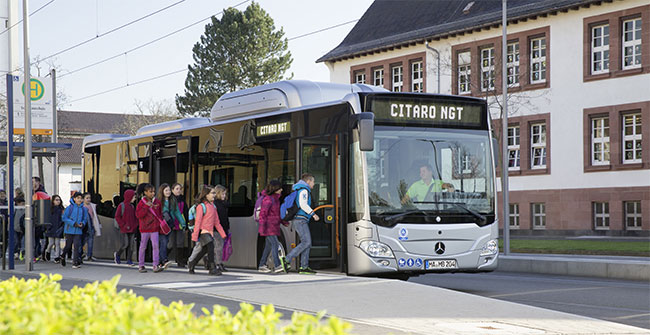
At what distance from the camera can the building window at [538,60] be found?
1561 inches

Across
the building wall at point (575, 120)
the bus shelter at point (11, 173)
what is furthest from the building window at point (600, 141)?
the bus shelter at point (11, 173)

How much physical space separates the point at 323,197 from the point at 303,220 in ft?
1.55

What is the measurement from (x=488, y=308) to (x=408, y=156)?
379cm

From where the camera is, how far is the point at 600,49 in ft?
122

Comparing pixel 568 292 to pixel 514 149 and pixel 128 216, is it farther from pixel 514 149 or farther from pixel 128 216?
pixel 514 149

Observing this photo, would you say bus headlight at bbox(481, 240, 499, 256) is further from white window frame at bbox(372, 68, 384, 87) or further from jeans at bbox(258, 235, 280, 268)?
white window frame at bbox(372, 68, 384, 87)

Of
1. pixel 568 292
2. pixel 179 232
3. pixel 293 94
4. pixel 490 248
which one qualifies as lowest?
pixel 568 292

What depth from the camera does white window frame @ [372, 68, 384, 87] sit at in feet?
157

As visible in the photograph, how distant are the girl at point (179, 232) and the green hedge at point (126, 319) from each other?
12626 millimetres

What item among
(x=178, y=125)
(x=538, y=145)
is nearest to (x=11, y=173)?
(x=178, y=125)

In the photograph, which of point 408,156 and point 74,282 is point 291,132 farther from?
point 74,282

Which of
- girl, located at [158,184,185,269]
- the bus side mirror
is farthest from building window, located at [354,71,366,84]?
the bus side mirror

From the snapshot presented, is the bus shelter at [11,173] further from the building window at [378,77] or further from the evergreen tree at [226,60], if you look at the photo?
the evergreen tree at [226,60]

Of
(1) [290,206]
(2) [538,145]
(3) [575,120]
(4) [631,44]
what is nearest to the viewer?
(1) [290,206]
